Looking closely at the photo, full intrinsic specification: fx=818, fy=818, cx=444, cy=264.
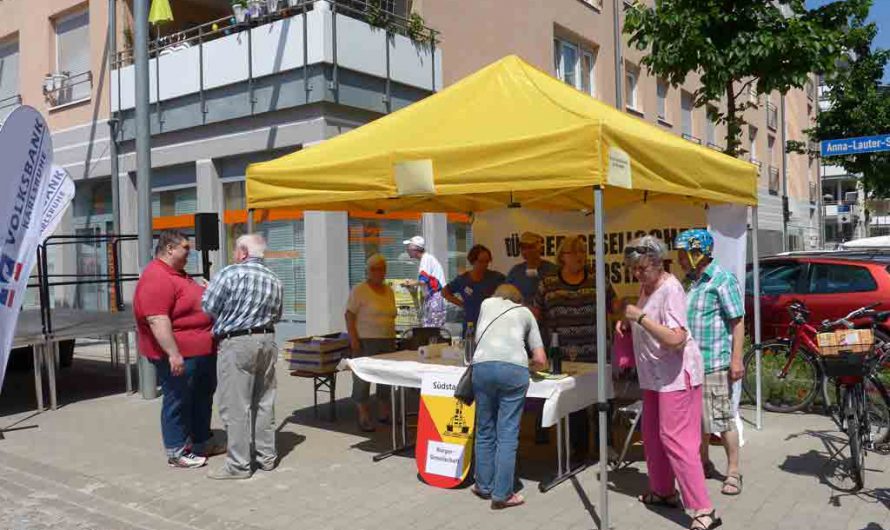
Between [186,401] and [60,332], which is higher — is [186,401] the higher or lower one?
the lower one

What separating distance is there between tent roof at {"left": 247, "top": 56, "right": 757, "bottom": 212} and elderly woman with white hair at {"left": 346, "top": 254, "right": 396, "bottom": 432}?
0.88 meters

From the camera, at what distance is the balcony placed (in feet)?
40.8

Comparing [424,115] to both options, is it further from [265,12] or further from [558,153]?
[265,12]

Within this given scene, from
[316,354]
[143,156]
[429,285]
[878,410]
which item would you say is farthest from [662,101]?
[316,354]

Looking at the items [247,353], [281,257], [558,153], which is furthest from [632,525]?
[281,257]

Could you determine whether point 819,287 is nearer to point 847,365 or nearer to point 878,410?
point 878,410

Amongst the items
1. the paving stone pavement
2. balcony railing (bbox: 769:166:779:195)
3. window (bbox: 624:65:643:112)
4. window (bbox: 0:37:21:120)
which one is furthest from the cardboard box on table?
balcony railing (bbox: 769:166:779:195)

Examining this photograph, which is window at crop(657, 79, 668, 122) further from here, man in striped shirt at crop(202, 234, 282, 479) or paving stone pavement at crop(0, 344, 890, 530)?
man in striped shirt at crop(202, 234, 282, 479)

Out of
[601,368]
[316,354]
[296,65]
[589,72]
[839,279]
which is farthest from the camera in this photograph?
[589,72]

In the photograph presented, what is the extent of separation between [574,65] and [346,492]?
16.3m

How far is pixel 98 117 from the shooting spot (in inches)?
640

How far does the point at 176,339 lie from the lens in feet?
21.2

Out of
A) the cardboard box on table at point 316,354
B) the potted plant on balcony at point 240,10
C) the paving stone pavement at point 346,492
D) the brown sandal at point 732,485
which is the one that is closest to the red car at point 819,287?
the paving stone pavement at point 346,492

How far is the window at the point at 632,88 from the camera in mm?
22828
